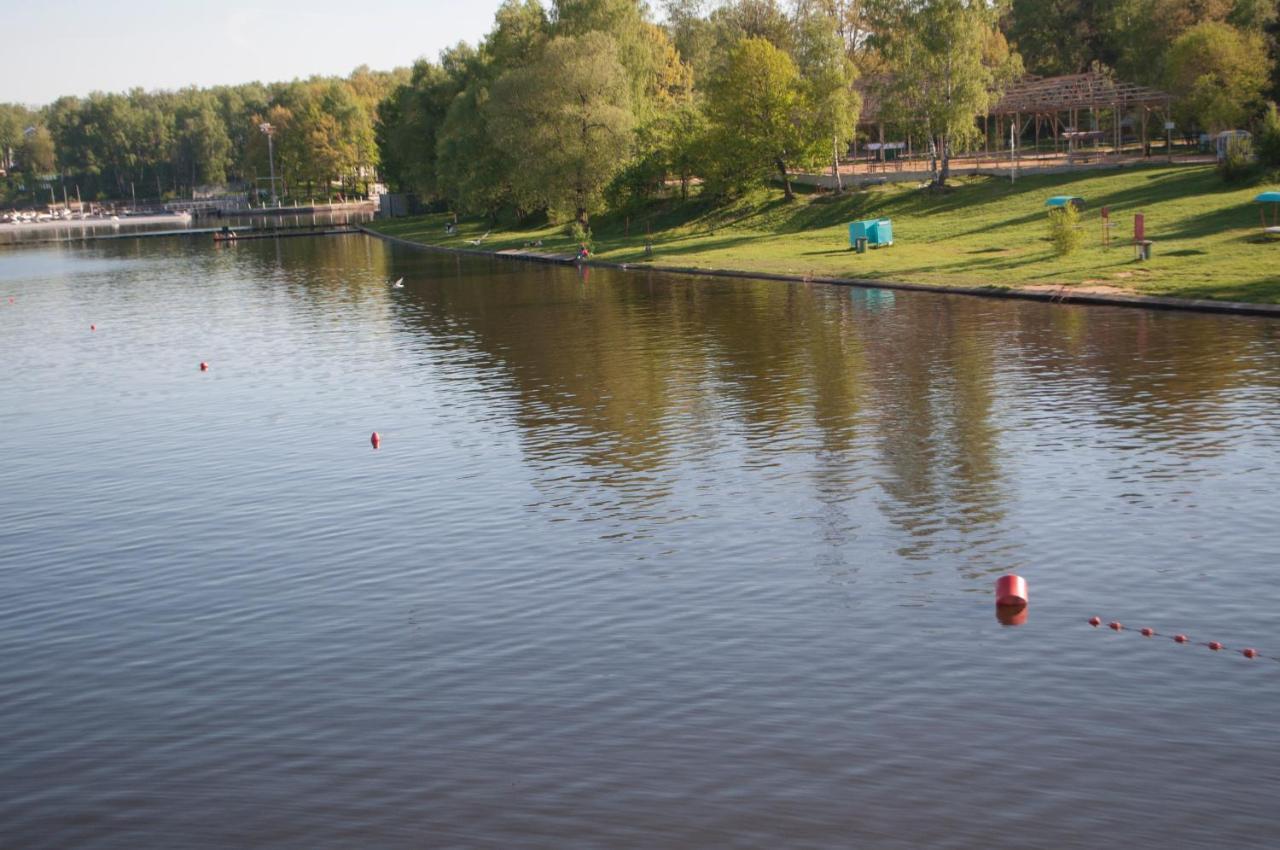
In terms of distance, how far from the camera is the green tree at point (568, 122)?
9281cm

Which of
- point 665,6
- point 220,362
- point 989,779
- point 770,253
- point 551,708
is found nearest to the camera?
point 989,779

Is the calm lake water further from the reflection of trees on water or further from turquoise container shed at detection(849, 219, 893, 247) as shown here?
turquoise container shed at detection(849, 219, 893, 247)

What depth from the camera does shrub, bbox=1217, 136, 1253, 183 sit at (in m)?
63.4

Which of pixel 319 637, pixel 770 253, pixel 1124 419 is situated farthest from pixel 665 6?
pixel 319 637

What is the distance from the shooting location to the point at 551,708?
14.7 m

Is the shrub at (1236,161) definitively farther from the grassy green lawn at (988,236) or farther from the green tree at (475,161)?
the green tree at (475,161)

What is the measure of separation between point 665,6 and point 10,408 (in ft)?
455

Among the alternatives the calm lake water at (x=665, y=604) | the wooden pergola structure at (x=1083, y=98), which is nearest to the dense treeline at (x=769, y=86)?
the wooden pergola structure at (x=1083, y=98)

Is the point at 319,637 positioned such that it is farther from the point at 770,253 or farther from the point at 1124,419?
the point at 770,253

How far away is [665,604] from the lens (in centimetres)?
1784

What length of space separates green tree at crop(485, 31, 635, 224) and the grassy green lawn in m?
4.51

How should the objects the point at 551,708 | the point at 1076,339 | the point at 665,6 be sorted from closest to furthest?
the point at 551,708, the point at 1076,339, the point at 665,6

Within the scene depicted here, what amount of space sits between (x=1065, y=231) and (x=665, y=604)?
40.6 meters

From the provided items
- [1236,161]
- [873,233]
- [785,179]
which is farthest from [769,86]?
[1236,161]
